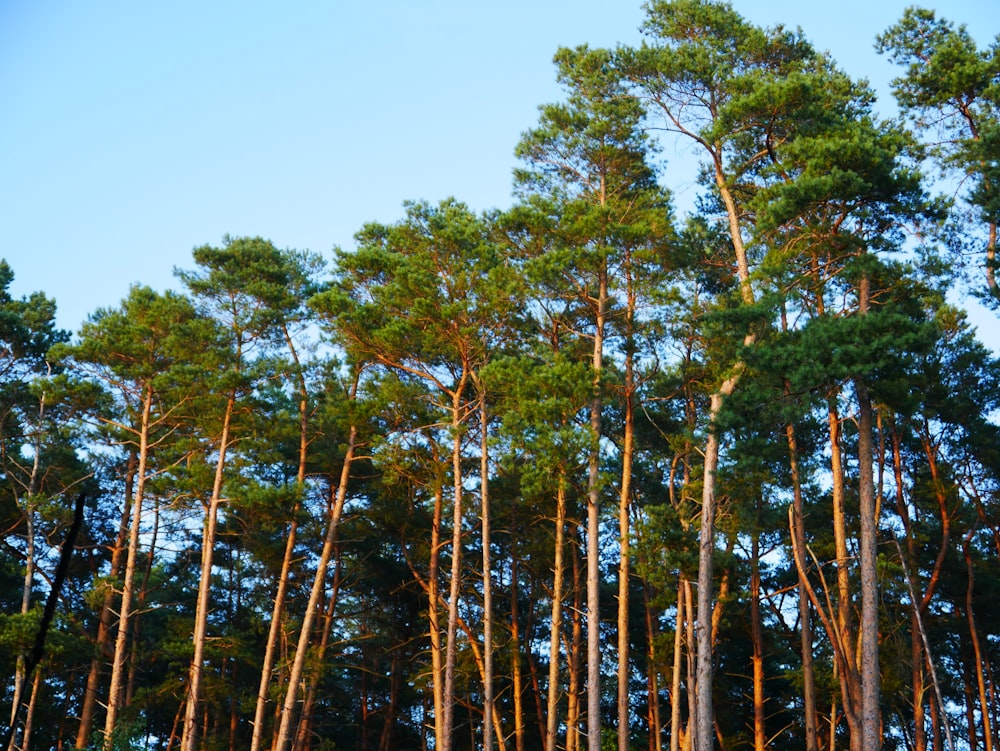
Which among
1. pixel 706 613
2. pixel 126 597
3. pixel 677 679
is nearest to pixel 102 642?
pixel 126 597

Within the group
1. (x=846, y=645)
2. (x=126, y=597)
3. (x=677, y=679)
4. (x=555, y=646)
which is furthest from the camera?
(x=677, y=679)

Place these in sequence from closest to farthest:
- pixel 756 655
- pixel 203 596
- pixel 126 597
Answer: pixel 126 597
pixel 203 596
pixel 756 655

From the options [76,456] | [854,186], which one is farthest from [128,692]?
[854,186]

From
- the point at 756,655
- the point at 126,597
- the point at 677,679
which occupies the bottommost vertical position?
the point at 677,679

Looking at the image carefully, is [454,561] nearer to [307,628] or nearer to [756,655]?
[307,628]

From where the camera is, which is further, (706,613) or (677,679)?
(677,679)

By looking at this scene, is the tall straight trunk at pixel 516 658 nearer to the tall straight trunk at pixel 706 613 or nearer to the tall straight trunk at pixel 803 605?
the tall straight trunk at pixel 803 605

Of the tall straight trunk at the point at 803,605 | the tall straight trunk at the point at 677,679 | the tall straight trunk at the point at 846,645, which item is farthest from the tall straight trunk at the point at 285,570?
the tall straight trunk at the point at 846,645

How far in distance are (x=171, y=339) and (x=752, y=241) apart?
427 inches

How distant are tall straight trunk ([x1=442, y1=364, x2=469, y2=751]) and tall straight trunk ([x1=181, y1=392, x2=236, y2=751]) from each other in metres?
4.45

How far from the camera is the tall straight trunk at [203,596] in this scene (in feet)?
55.7

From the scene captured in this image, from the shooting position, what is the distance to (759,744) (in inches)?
695

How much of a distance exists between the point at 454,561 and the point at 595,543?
2945mm

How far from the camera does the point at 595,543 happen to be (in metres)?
15.5
